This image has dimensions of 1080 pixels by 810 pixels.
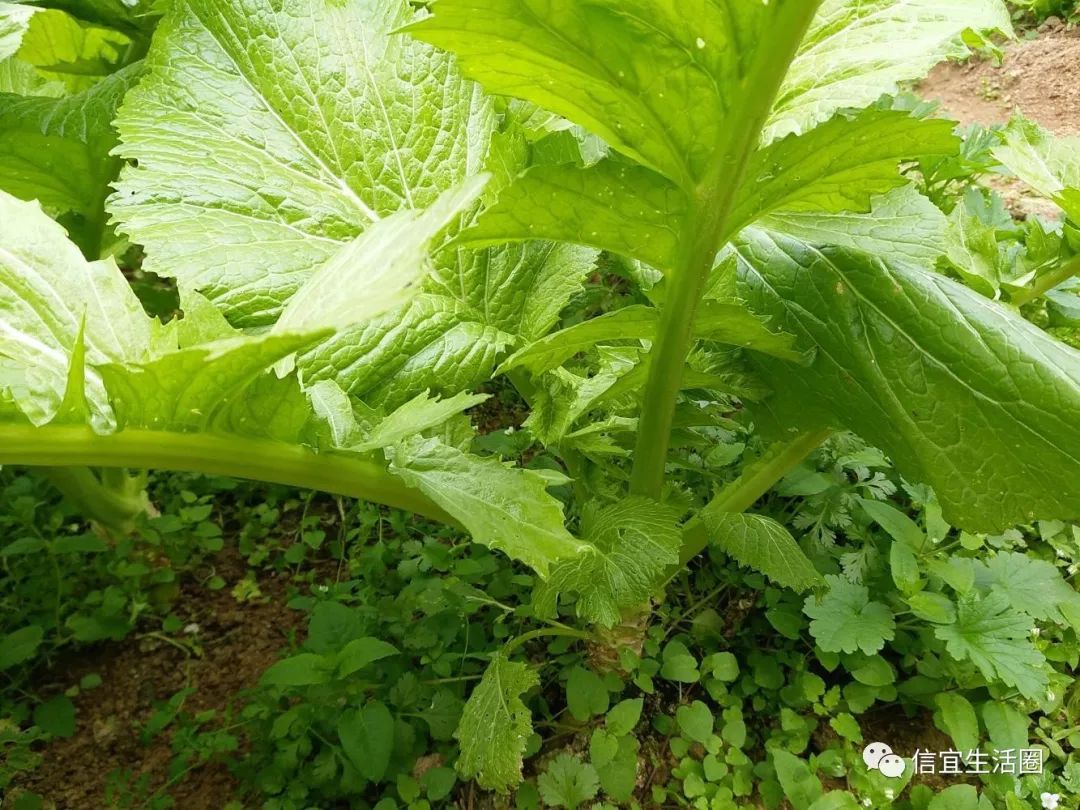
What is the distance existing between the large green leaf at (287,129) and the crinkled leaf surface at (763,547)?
0.72 meters

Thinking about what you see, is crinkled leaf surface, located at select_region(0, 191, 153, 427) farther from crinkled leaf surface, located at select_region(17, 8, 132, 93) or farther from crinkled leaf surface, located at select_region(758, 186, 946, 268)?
crinkled leaf surface, located at select_region(17, 8, 132, 93)

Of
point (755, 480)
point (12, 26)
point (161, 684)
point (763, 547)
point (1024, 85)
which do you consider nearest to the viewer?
point (763, 547)

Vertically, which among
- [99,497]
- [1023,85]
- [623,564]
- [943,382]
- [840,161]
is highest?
[1023,85]

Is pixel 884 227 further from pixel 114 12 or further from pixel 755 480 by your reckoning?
pixel 114 12

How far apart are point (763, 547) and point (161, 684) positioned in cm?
135

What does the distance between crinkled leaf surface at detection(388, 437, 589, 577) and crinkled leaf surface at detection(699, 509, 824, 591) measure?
378 millimetres

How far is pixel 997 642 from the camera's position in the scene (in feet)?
4.62

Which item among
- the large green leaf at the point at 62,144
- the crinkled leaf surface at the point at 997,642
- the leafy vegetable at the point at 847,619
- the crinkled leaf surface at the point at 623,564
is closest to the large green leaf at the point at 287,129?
the large green leaf at the point at 62,144

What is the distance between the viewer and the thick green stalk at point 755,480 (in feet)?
4.45

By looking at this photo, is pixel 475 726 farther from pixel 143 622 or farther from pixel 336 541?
pixel 143 622

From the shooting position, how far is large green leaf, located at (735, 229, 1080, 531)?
1009 millimetres

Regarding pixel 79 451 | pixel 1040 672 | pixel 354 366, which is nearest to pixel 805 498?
pixel 1040 672

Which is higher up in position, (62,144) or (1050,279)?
(1050,279)

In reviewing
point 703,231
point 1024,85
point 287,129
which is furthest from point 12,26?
point 1024,85
